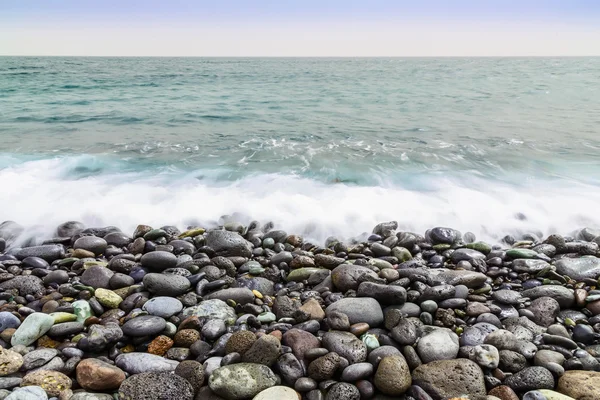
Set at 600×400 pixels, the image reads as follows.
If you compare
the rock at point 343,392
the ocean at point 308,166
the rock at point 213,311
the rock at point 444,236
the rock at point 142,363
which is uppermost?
the ocean at point 308,166

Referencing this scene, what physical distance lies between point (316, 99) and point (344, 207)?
14.4 meters

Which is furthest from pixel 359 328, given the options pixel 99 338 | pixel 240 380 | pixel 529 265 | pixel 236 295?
pixel 529 265

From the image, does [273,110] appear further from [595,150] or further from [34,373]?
[34,373]

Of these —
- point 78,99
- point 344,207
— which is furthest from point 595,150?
point 78,99

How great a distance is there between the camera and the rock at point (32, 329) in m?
3.06

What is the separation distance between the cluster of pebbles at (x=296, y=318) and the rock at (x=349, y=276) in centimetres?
1

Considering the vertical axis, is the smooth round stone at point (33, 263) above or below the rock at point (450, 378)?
above

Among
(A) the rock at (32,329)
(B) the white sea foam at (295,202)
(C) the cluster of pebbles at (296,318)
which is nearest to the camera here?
(C) the cluster of pebbles at (296,318)

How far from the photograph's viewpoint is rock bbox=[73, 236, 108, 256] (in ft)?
15.6

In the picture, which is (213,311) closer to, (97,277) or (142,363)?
(142,363)

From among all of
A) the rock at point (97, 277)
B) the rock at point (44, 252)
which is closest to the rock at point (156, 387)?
the rock at point (97, 277)

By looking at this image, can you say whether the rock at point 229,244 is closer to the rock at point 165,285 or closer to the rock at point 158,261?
the rock at point 158,261

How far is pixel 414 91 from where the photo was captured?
76.5 feet

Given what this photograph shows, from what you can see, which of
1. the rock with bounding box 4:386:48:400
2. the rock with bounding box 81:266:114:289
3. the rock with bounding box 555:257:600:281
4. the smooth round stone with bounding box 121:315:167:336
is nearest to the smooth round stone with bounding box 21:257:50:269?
the rock with bounding box 81:266:114:289
